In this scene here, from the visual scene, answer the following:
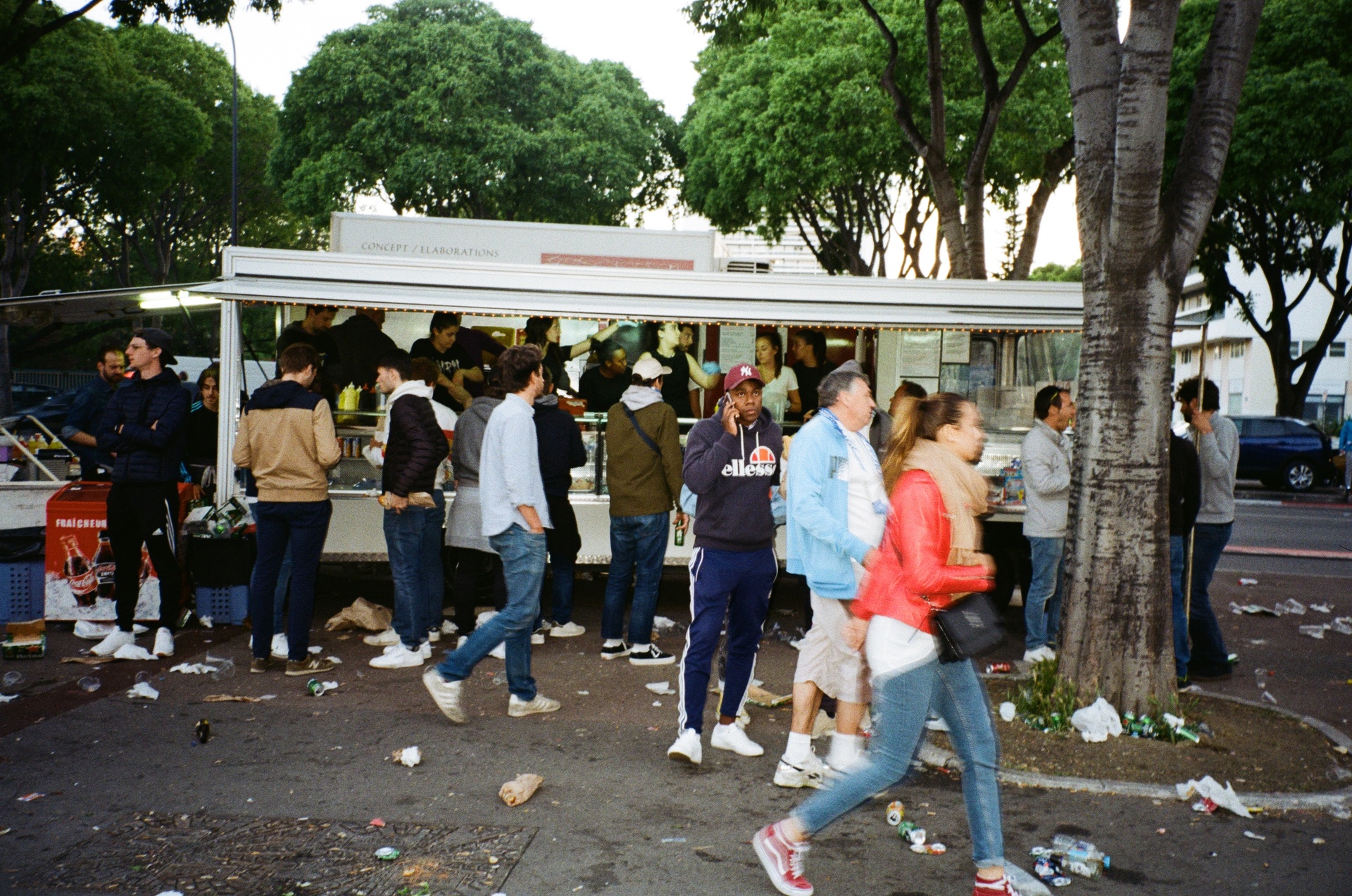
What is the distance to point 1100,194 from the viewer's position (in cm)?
571

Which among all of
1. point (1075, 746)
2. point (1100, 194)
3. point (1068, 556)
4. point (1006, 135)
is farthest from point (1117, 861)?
point (1006, 135)

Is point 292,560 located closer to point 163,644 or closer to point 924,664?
point 163,644

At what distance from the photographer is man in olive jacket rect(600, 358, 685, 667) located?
695 cm

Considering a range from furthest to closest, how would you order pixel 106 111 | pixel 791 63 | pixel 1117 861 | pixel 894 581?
pixel 106 111 → pixel 791 63 → pixel 1117 861 → pixel 894 581

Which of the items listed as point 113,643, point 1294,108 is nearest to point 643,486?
point 113,643

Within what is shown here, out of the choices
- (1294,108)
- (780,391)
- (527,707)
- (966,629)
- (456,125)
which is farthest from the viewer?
(456,125)

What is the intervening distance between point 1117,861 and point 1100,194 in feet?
11.0

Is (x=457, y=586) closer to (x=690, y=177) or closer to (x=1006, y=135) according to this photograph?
(x=1006, y=135)

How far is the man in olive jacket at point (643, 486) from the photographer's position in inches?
274

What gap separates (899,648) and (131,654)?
5.31 m

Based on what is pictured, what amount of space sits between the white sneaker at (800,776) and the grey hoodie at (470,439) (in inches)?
119

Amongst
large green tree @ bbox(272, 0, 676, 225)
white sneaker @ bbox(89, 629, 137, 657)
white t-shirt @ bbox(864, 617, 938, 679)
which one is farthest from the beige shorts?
large green tree @ bbox(272, 0, 676, 225)

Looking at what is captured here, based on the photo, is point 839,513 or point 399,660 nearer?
point 839,513

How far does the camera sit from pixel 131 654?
6805mm
